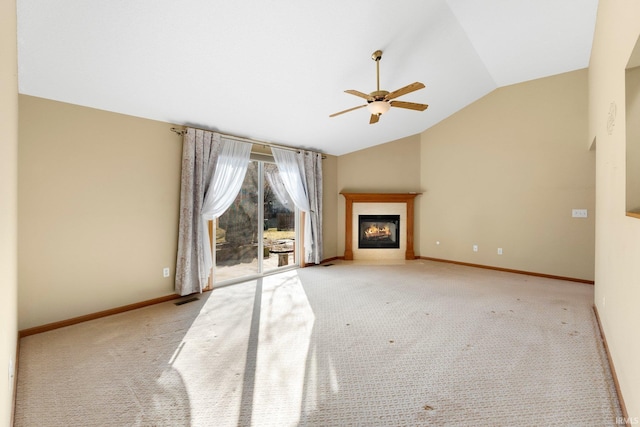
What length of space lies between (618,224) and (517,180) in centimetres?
327

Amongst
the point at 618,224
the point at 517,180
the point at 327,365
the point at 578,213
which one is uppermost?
the point at 517,180

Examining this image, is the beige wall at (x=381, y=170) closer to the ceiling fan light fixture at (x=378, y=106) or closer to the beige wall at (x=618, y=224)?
the ceiling fan light fixture at (x=378, y=106)

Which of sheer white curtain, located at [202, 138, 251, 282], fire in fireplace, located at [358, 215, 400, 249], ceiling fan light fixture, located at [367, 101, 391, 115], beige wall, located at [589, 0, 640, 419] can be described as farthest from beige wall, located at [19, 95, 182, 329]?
beige wall, located at [589, 0, 640, 419]

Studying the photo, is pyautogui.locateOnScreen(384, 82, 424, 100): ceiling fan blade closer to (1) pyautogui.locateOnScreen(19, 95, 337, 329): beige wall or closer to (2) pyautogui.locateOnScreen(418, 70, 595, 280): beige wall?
(1) pyautogui.locateOnScreen(19, 95, 337, 329): beige wall

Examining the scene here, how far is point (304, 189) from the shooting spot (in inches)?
213

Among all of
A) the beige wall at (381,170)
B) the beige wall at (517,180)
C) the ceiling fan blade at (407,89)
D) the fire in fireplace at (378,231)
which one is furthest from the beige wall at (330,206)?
the ceiling fan blade at (407,89)

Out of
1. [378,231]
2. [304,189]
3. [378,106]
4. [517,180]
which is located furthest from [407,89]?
[378,231]

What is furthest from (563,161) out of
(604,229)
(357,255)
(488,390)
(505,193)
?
(488,390)

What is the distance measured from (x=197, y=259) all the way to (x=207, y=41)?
2.63 meters

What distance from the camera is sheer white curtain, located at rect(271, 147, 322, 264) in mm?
5078

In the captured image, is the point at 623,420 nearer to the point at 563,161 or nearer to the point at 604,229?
the point at 604,229

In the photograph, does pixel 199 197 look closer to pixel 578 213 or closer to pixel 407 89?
pixel 407 89

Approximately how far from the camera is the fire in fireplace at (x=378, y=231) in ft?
20.6

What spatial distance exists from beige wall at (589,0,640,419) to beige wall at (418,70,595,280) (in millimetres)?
1932
